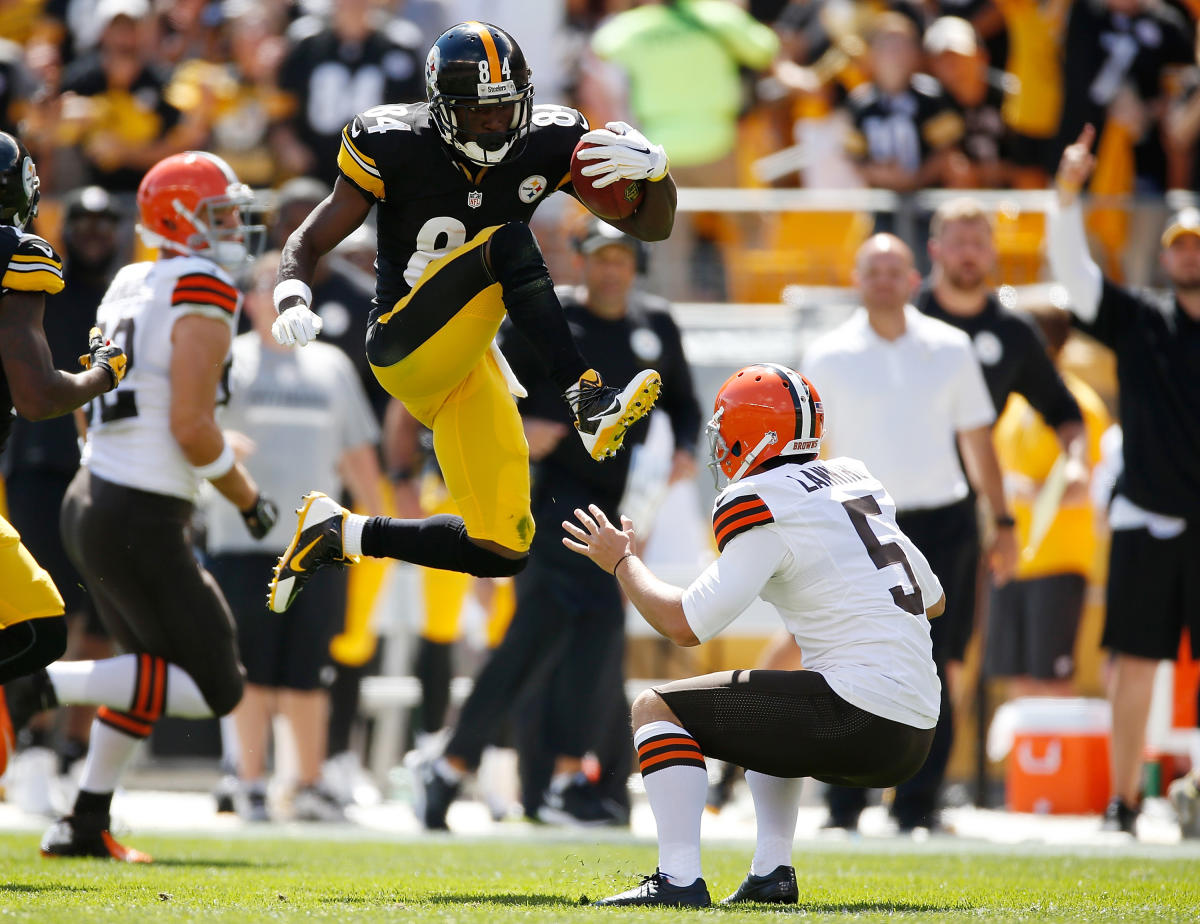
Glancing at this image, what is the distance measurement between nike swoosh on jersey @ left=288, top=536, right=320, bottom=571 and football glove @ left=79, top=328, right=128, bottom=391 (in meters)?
0.69

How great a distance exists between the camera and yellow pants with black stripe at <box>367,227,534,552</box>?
4.65 m

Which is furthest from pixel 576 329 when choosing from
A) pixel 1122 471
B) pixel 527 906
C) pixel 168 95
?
pixel 168 95

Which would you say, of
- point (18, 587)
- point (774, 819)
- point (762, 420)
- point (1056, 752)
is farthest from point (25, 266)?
point (1056, 752)

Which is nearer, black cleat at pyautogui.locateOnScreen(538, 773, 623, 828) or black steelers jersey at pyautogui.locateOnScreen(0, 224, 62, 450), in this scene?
black steelers jersey at pyautogui.locateOnScreen(0, 224, 62, 450)

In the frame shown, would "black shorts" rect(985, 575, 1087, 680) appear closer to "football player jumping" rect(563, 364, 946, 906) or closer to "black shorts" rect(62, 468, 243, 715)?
"football player jumping" rect(563, 364, 946, 906)

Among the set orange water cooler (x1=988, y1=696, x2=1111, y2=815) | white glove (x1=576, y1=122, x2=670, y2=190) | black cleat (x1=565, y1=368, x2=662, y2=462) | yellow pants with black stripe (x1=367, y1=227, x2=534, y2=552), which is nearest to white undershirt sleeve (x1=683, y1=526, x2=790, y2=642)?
black cleat (x1=565, y1=368, x2=662, y2=462)

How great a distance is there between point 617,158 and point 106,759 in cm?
243

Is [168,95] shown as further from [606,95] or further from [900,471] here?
[900,471]

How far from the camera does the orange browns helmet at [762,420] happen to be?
433 cm

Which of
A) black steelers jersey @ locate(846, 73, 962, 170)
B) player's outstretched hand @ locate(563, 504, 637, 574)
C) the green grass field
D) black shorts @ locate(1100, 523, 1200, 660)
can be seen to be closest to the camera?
the green grass field

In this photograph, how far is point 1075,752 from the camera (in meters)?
7.35

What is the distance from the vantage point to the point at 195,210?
5.53 m

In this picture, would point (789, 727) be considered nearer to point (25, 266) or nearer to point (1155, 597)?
point (25, 266)

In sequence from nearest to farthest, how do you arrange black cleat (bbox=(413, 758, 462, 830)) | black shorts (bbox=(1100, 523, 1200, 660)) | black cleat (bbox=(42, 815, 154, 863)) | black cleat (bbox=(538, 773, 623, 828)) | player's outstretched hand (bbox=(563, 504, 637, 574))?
player's outstretched hand (bbox=(563, 504, 637, 574)), black cleat (bbox=(42, 815, 154, 863)), black cleat (bbox=(413, 758, 462, 830)), black shorts (bbox=(1100, 523, 1200, 660)), black cleat (bbox=(538, 773, 623, 828))
